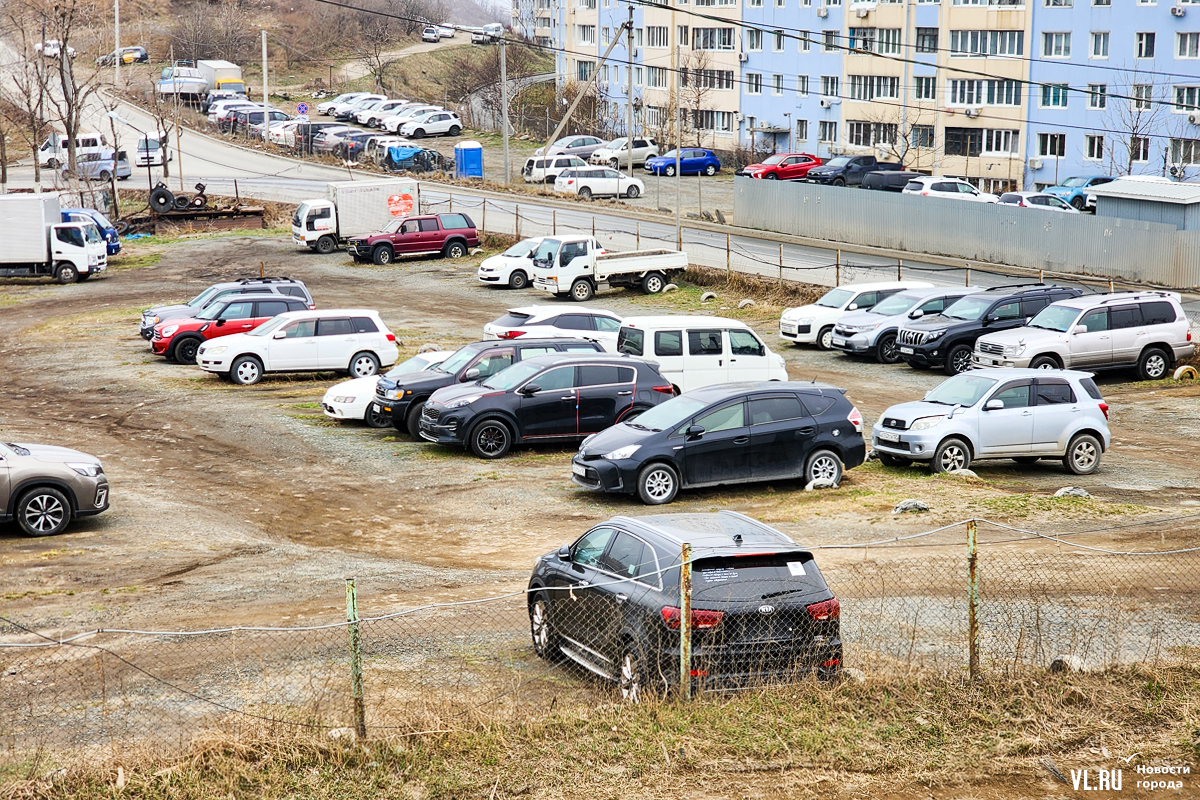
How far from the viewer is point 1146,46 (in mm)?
56875

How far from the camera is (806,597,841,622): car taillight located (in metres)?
8.78

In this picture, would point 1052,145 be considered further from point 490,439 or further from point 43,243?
point 490,439

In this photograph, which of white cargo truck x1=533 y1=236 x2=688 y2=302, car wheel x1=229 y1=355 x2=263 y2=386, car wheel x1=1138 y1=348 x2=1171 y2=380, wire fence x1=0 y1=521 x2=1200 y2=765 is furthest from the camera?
white cargo truck x1=533 y1=236 x2=688 y2=302

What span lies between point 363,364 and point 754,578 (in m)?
18.6

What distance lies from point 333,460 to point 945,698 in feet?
41.8

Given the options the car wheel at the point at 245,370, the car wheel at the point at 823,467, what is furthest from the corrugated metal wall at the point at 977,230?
the car wheel at the point at 245,370

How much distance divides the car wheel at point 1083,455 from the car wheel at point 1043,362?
6487mm

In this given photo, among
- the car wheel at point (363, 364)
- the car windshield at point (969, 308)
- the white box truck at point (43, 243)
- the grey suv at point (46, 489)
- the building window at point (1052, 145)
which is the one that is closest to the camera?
the grey suv at point (46, 489)

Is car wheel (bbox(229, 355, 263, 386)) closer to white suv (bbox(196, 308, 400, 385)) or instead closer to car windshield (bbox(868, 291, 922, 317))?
white suv (bbox(196, 308, 400, 385))

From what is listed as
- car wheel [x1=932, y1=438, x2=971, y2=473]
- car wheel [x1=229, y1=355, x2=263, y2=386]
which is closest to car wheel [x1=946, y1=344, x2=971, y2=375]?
car wheel [x1=932, y1=438, x2=971, y2=473]

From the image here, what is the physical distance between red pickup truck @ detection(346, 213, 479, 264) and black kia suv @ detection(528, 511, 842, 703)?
35443 mm

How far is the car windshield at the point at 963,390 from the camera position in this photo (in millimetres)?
18453

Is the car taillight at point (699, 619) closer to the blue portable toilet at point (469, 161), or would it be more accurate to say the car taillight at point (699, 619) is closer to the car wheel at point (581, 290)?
the car wheel at point (581, 290)

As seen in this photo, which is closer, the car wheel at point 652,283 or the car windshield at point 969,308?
the car windshield at point 969,308
